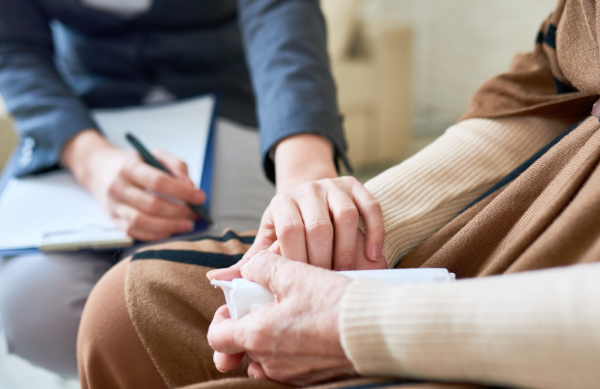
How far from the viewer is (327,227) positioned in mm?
405

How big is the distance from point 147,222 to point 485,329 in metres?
0.47

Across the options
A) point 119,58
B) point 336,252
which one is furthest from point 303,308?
point 119,58

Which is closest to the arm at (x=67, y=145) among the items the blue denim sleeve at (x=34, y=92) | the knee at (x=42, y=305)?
the blue denim sleeve at (x=34, y=92)

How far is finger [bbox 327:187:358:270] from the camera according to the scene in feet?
1.35

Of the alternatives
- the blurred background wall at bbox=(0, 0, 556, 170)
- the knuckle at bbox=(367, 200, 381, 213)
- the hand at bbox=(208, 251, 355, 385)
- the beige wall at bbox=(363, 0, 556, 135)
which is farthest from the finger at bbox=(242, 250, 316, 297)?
the beige wall at bbox=(363, 0, 556, 135)

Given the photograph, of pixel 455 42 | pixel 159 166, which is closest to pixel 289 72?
pixel 159 166

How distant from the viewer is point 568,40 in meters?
0.46

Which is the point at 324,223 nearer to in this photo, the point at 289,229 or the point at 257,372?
the point at 289,229

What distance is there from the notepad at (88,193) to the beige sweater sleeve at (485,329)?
41 centimetres

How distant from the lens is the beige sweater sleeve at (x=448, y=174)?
1.48 feet

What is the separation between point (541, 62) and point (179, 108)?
0.61m

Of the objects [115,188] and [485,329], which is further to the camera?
[115,188]

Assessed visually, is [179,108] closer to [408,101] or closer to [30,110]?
[30,110]

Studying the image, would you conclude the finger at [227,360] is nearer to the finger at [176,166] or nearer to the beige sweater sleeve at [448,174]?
the beige sweater sleeve at [448,174]
